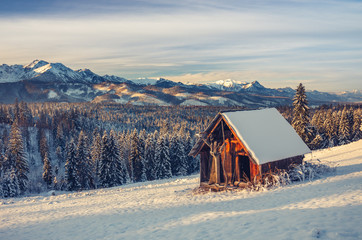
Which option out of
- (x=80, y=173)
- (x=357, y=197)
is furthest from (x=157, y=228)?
(x=80, y=173)

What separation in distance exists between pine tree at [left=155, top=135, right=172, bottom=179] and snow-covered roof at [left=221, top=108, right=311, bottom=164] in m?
39.8

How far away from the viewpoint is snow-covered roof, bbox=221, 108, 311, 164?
16594 millimetres

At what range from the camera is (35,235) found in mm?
11992

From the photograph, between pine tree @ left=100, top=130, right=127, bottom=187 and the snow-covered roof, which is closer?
the snow-covered roof

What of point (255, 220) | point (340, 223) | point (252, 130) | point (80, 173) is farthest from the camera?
point (80, 173)

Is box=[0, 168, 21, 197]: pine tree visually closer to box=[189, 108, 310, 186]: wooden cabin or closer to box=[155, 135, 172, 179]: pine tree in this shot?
box=[155, 135, 172, 179]: pine tree

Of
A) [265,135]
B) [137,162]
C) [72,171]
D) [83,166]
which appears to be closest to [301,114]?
[265,135]

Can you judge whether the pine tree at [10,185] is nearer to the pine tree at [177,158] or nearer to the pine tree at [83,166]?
the pine tree at [83,166]

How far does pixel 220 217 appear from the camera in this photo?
36.3 ft

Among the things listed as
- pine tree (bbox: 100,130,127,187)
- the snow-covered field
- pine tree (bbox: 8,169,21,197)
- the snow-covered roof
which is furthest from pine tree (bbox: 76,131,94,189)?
the snow-covered roof

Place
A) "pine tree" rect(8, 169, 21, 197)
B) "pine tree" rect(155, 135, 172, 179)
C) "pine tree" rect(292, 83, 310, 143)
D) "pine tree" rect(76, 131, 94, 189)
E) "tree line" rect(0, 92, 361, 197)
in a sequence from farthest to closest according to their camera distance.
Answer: "pine tree" rect(155, 135, 172, 179), "pine tree" rect(76, 131, 94, 189), "tree line" rect(0, 92, 361, 197), "pine tree" rect(8, 169, 21, 197), "pine tree" rect(292, 83, 310, 143)

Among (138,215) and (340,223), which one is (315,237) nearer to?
(340,223)

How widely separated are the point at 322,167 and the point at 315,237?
12797 mm

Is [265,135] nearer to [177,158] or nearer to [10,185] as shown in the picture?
[177,158]
